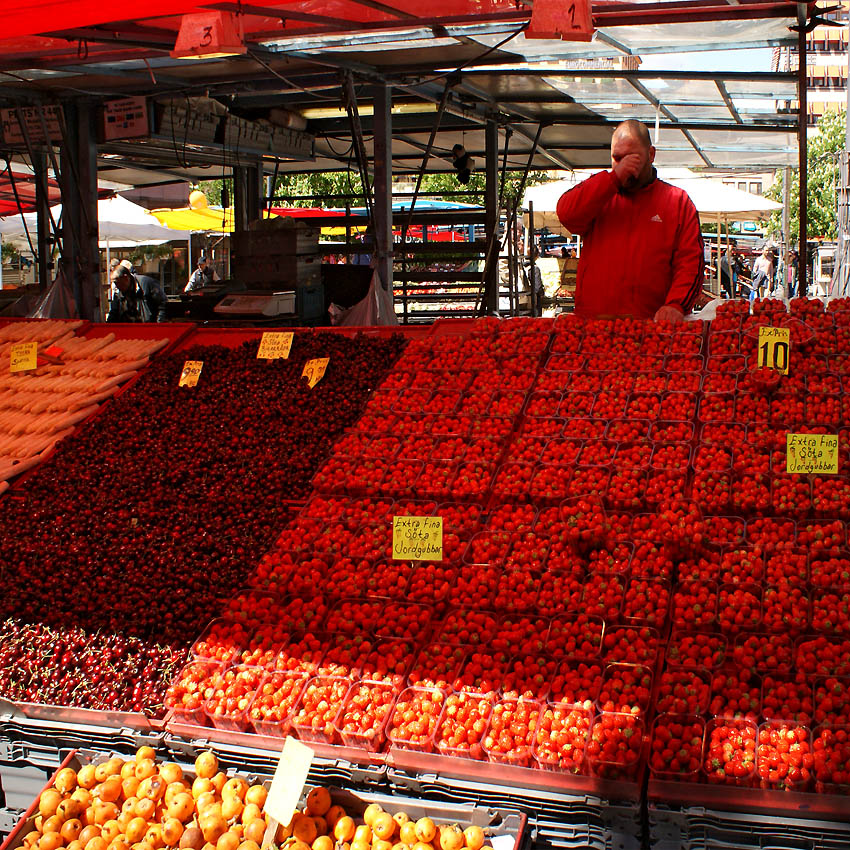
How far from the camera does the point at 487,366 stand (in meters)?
4.34

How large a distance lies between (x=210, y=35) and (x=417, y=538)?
2322mm

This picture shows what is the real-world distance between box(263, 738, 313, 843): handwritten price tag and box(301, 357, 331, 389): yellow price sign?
7.93ft

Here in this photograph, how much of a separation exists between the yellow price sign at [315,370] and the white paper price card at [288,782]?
2.42m

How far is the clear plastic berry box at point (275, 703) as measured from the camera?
105 inches

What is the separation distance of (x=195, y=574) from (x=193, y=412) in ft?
4.50

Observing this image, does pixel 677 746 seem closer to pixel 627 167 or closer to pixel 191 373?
pixel 627 167

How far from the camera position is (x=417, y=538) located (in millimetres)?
3172

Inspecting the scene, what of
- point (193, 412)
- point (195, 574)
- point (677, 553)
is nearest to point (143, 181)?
point (193, 412)

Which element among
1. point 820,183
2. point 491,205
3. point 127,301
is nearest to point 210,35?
point 491,205

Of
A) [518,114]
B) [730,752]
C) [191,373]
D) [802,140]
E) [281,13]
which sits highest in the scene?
[281,13]

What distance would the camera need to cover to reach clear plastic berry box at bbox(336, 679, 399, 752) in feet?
8.43

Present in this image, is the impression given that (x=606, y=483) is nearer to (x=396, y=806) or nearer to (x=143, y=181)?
(x=396, y=806)

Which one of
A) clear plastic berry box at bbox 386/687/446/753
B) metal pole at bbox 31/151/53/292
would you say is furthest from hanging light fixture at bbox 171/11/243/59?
metal pole at bbox 31/151/53/292

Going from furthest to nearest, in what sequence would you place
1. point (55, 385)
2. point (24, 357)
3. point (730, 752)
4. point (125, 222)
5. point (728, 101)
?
point (125, 222)
point (728, 101)
point (24, 357)
point (55, 385)
point (730, 752)
